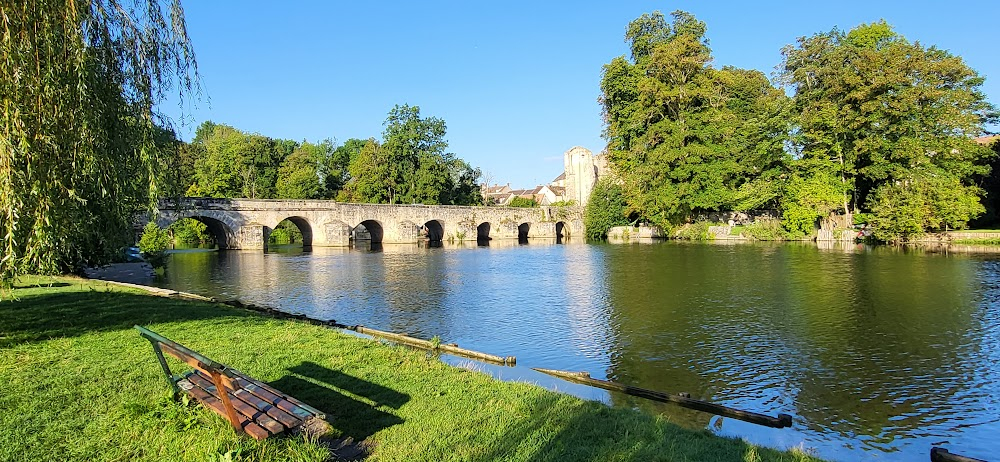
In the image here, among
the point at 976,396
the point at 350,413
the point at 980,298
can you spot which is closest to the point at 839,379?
the point at 976,396

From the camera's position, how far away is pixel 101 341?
8062mm

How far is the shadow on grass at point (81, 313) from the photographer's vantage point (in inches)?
342

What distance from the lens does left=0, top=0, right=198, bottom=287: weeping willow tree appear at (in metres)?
5.74

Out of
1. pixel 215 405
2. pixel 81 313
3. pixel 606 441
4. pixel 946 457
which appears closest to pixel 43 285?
pixel 81 313

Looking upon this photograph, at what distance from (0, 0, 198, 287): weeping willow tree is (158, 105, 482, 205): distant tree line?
5277 centimetres

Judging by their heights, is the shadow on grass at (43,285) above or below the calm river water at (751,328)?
above

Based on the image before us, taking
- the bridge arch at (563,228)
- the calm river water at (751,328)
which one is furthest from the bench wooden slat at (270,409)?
the bridge arch at (563,228)

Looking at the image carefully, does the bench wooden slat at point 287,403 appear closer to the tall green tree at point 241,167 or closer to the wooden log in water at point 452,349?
the wooden log in water at point 452,349

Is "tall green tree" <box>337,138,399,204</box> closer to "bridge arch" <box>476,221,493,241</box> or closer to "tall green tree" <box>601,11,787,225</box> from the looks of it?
"bridge arch" <box>476,221,493,241</box>

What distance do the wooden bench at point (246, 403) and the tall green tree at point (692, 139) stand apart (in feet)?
135

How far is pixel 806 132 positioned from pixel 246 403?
135ft

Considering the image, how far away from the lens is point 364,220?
4941 centimetres

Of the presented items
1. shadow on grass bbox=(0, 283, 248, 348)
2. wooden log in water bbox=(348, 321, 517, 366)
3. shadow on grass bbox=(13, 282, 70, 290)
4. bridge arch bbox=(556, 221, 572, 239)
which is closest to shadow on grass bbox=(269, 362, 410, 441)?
wooden log in water bbox=(348, 321, 517, 366)

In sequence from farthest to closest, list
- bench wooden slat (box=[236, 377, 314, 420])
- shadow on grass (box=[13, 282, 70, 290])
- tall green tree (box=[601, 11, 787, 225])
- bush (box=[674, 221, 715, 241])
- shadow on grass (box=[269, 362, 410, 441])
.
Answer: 1. bush (box=[674, 221, 715, 241])
2. tall green tree (box=[601, 11, 787, 225])
3. shadow on grass (box=[13, 282, 70, 290])
4. shadow on grass (box=[269, 362, 410, 441])
5. bench wooden slat (box=[236, 377, 314, 420])
